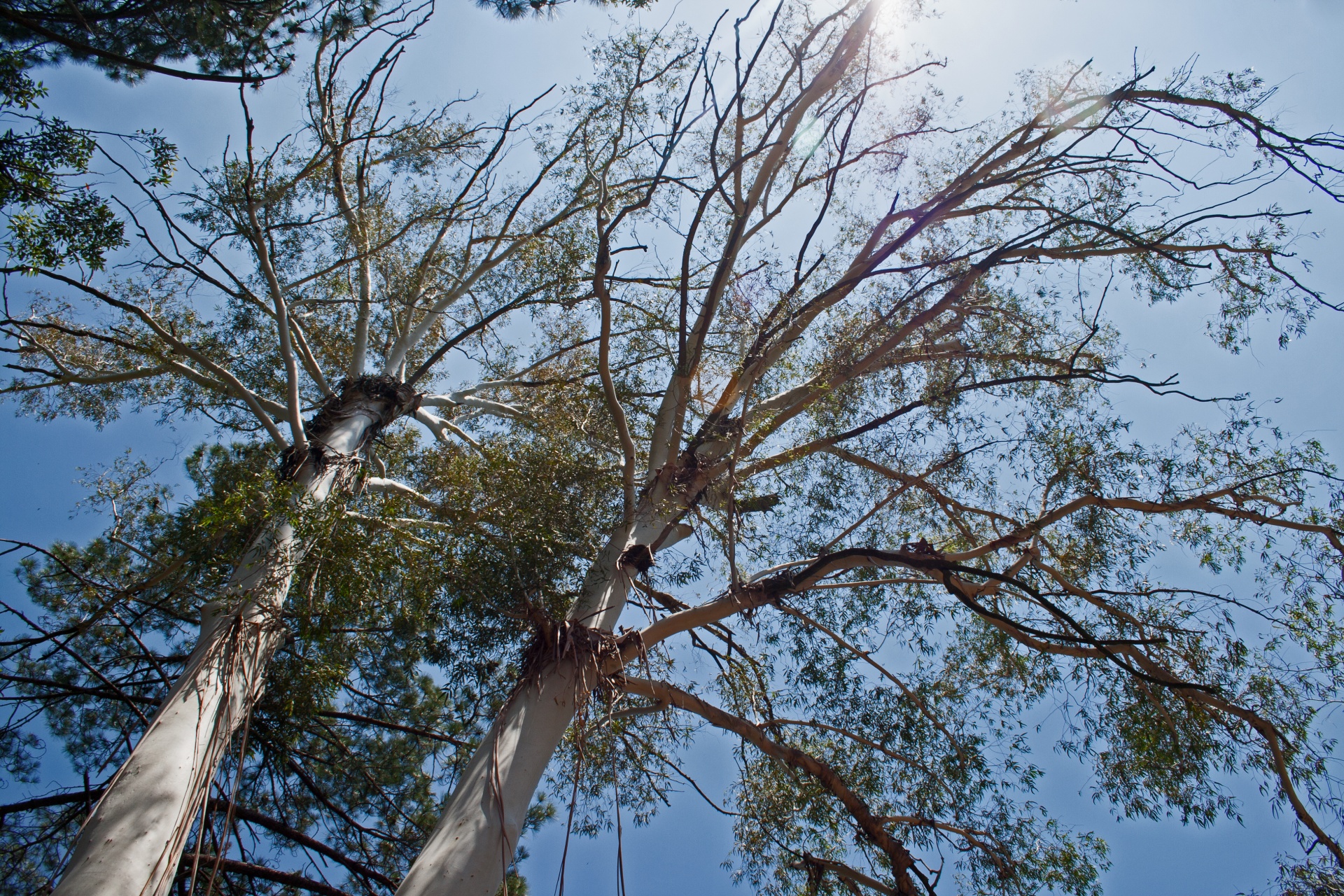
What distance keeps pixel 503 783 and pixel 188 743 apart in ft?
5.73

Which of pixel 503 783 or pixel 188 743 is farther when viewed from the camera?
pixel 188 743

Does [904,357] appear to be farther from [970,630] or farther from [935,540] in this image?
[970,630]

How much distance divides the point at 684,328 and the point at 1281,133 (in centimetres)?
429

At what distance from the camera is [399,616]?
5539 millimetres

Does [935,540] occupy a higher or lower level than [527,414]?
lower

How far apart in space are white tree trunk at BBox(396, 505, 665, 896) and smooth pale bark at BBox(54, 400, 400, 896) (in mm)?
1187

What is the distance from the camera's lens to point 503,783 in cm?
312

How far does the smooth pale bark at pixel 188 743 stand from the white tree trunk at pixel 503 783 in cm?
119

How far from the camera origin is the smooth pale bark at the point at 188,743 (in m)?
3.07

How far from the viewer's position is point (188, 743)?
3.57 m

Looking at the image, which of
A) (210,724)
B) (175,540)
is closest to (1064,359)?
(210,724)

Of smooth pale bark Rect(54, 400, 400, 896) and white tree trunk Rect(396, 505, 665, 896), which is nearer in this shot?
white tree trunk Rect(396, 505, 665, 896)

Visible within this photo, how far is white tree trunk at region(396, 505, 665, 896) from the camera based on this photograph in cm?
280

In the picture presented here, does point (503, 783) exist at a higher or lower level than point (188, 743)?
lower
